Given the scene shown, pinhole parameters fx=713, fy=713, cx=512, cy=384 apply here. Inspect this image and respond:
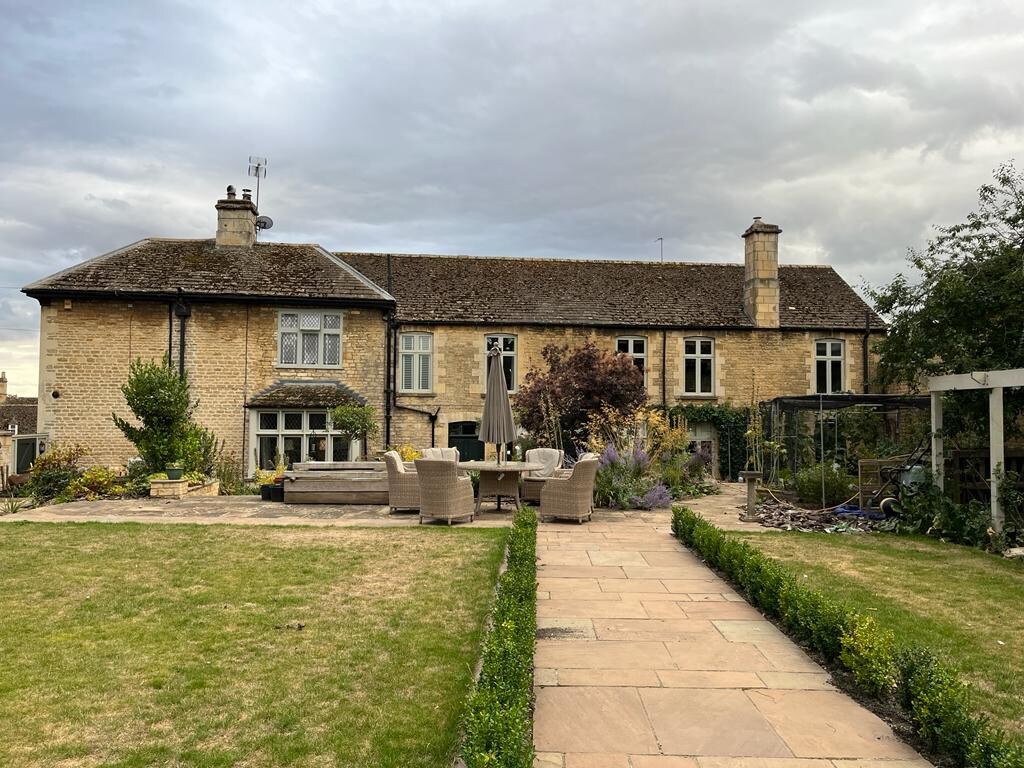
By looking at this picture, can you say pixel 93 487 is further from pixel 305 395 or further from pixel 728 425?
pixel 728 425

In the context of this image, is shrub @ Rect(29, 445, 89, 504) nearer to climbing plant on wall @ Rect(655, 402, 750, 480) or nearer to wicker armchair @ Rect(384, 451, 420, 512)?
wicker armchair @ Rect(384, 451, 420, 512)

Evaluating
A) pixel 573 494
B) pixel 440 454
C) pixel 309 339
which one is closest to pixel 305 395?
pixel 309 339

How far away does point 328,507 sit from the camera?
11984 mm

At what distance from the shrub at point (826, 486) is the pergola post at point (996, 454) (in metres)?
3.20

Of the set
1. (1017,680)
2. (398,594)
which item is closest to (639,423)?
(398,594)

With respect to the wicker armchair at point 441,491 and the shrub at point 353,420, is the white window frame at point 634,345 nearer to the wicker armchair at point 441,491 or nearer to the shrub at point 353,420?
the shrub at point 353,420

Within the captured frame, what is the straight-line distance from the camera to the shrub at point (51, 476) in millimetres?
13289

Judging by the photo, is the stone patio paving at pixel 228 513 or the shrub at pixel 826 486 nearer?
the stone patio paving at pixel 228 513

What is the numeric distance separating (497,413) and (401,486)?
1848 millimetres

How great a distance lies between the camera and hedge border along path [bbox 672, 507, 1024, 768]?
299cm

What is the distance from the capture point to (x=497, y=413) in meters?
11.1

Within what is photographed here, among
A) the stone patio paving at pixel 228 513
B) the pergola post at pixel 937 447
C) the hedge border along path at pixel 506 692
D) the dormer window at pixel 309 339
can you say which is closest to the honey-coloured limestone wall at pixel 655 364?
the dormer window at pixel 309 339

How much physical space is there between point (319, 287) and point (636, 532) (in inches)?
452

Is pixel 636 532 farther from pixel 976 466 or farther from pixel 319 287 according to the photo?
pixel 319 287
